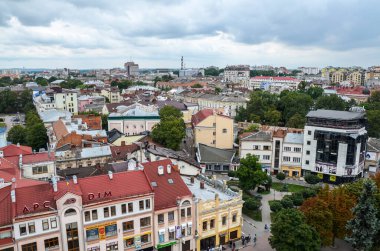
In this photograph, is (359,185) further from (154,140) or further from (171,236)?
(154,140)

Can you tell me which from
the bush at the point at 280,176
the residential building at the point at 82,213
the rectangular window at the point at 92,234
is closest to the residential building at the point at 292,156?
the bush at the point at 280,176

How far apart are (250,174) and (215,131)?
2634 centimetres

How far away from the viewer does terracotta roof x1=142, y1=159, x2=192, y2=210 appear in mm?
37875

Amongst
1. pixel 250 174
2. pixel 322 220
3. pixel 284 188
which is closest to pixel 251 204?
pixel 250 174

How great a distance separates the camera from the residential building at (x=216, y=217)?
130 ft

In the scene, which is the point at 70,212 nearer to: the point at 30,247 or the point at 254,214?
the point at 30,247

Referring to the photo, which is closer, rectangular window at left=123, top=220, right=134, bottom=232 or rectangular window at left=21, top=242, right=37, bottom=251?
rectangular window at left=21, top=242, right=37, bottom=251

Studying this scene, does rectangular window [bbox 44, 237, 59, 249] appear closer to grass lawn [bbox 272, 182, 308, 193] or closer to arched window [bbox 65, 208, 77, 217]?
arched window [bbox 65, 208, 77, 217]

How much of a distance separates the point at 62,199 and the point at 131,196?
7.04m

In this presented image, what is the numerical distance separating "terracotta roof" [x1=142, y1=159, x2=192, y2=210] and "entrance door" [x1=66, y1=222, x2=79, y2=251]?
Result: 8.77 meters

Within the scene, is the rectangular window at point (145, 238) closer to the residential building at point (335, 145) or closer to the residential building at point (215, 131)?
the residential building at point (335, 145)

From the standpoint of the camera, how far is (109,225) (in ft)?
115

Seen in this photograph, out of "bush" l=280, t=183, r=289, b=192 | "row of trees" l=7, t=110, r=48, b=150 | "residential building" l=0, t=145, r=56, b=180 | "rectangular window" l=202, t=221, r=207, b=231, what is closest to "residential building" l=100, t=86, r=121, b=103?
"row of trees" l=7, t=110, r=48, b=150

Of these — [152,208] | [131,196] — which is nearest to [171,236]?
[152,208]
